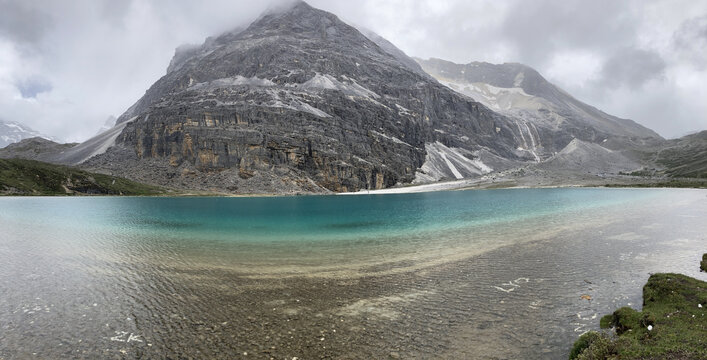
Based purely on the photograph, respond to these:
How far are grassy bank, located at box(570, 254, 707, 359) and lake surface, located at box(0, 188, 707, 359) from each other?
42.4 inches

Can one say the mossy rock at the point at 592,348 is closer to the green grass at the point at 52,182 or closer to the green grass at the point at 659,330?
the green grass at the point at 659,330

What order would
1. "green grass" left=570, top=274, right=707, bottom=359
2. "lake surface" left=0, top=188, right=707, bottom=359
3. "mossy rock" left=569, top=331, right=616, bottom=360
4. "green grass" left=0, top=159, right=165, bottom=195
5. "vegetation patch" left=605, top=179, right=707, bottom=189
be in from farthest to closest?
"vegetation patch" left=605, top=179, right=707, bottom=189 → "green grass" left=0, top=159, right=165, bottom=195 → "lake surface" left=0, top=188, right=707, bottom=359 → "mossy rock" left=569, top=331, right=616, bottom=360 → "green grass" left=570, top=274, right=707, bottom=359

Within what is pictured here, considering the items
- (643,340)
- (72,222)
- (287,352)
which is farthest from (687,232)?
(72,222)

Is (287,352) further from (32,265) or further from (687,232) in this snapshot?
(687,232)

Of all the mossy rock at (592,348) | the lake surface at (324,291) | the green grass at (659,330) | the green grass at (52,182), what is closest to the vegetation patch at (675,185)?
the lake surface at (324,291)

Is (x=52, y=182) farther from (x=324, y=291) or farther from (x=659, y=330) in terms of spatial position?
(x=659, y=330)

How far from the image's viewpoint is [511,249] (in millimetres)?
32500

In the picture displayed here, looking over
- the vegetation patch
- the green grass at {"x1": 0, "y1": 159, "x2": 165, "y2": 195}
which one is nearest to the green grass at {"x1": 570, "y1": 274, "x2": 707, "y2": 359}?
the green grass at {"x1": 0, "y1": 159, "x2": 165, "y2": 195}

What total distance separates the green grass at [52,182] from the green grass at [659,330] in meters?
184

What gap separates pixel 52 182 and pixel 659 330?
202759mm

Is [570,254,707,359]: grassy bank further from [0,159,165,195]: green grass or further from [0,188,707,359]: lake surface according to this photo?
[0,159,165,195]: green grass

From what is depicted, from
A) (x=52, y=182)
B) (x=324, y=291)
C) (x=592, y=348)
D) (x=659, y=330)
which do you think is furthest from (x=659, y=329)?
(x=52, y=182)

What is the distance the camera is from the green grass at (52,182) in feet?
455

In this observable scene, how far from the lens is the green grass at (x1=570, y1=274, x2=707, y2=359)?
11.2 m
